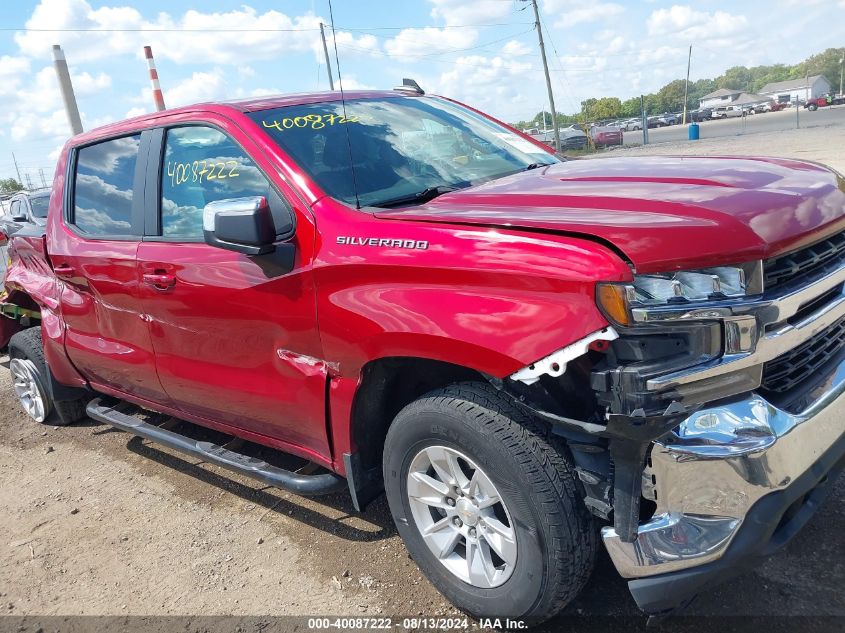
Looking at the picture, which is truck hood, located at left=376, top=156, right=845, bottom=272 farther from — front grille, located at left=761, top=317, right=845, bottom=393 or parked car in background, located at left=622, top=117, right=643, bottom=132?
parked car in background, located at left=622, top=117, right=643, bottom=132

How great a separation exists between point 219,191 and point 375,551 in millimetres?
1777

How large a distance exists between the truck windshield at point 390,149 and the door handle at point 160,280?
85 centimetres

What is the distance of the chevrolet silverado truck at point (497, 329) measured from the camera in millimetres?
1934

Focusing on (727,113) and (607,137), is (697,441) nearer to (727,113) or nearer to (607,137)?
(607,137)

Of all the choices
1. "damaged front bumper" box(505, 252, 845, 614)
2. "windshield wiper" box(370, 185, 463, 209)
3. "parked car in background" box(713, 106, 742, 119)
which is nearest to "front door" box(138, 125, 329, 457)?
"windshield wiper" box(370, 185, 463, 209)

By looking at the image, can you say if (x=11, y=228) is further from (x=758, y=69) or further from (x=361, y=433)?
(x=758, y=69)

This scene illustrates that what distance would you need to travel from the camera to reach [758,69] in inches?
5704

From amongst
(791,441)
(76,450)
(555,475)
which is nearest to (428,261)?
(555,475)

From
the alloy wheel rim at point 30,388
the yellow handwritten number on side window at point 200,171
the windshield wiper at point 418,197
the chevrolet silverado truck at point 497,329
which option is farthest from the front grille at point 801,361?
the alloy wheel rim at point 30,388

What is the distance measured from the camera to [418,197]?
9.27 feet

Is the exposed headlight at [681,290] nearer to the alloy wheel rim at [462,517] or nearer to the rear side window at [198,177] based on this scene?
the alloy wheel rim at [462,517]

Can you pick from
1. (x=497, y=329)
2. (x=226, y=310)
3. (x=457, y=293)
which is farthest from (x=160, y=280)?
(x=497, y=329)

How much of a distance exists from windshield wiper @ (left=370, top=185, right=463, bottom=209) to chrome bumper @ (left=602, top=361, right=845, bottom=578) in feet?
4.48

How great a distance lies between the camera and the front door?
2.80 m
